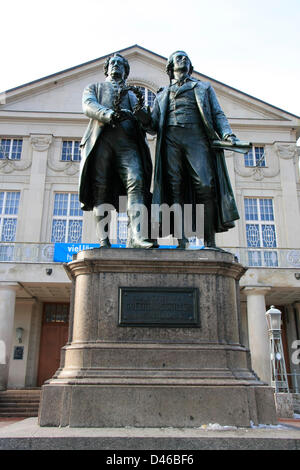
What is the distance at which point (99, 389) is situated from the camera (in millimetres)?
3492

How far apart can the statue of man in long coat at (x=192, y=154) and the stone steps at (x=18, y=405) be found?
10585 mm

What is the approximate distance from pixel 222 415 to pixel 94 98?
3.45 metres

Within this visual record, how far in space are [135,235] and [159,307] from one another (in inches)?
34.7

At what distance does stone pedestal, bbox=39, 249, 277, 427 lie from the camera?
136 inches

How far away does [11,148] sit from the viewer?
75.0 feet

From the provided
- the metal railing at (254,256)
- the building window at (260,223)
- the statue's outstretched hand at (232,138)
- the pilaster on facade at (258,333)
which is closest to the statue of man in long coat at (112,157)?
the statue's outstretched hand at (232,138)

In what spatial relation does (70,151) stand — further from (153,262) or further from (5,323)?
(153,262)

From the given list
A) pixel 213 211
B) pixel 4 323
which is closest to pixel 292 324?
pixel 4 323

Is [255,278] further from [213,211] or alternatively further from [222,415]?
[222,415]

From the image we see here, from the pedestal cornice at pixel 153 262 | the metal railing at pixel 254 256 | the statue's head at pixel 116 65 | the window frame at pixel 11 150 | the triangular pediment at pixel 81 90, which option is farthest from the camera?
the triangular pediment at pixel 81 90

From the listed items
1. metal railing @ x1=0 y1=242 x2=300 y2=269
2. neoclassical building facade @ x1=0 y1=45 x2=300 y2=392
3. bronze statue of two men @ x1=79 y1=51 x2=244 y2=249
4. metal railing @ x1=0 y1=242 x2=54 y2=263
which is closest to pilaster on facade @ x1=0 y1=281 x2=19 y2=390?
neoclassical building facade @ x1=0 y1=45 x2=300 y2=392

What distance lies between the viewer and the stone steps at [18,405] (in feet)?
43.0

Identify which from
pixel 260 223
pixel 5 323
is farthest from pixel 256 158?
pixel 5 323

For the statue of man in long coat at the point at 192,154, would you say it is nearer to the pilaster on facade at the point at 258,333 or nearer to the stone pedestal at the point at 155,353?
the stone pedestal at the point at 155,353
